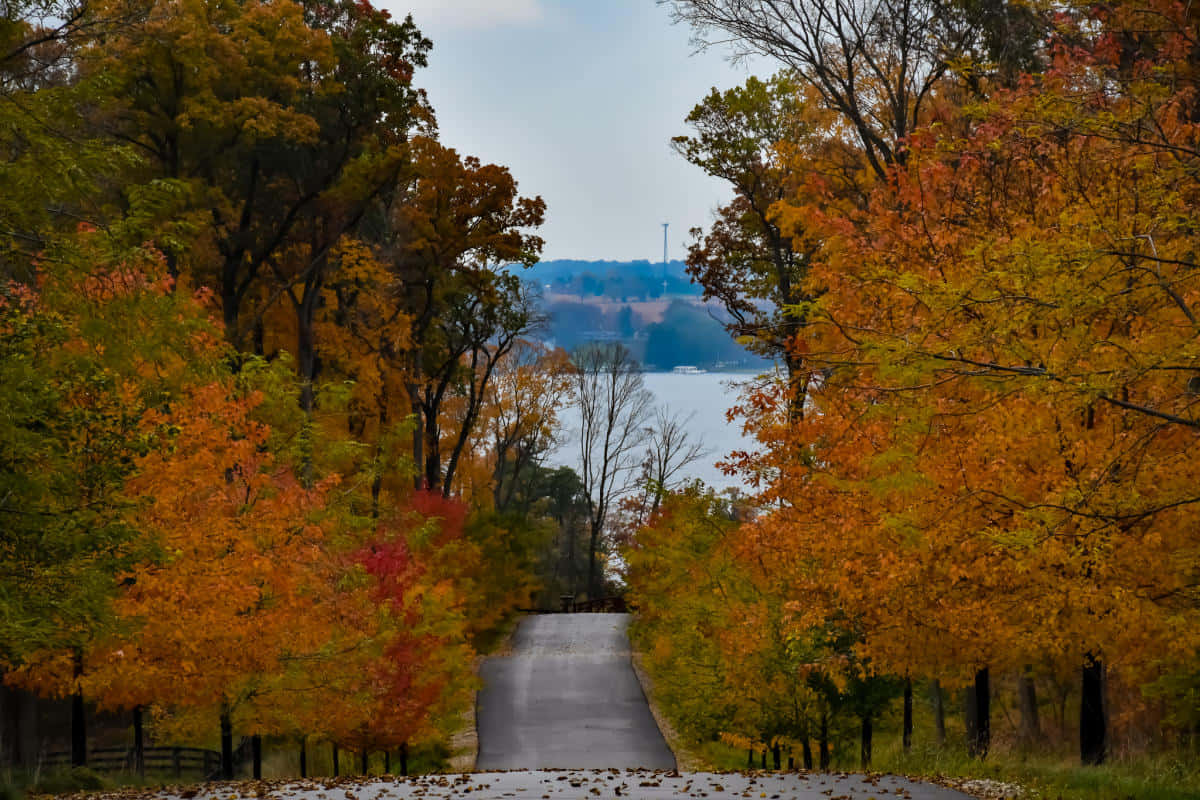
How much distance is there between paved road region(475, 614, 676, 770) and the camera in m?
25.9

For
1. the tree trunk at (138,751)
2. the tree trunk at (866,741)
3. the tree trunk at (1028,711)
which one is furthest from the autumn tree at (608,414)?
the tree trunk at (138,751)

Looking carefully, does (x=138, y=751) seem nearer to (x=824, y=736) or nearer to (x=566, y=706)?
(x=824, y=736)

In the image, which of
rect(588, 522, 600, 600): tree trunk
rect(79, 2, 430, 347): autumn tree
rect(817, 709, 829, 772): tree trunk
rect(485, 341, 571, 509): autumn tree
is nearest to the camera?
rect(817, 709, 829, 772): tree trunk

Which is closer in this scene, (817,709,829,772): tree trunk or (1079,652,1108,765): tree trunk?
(1079,652,1108,765): tree trunk

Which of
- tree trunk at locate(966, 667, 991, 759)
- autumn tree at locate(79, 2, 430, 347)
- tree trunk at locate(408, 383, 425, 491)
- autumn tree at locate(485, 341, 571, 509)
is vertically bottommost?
tree trunk at locate(966, 667, 991, 759)

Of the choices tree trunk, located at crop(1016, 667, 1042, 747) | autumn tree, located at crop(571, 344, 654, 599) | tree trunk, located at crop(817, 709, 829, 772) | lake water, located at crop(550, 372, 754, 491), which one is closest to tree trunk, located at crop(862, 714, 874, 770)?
tree trunk, located at crop(817, 709, 829, 772)

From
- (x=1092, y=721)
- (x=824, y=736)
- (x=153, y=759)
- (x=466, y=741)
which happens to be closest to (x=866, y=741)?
(x=824, y=736)

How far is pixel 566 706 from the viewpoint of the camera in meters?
32.3

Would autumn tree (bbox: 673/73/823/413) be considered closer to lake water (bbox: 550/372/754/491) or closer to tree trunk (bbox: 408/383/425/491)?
tree trunk (bbox: 408/383/425/491)

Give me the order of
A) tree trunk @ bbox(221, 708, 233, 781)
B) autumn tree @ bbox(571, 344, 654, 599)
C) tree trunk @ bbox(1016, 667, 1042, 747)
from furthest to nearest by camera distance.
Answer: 1. autumn tree @ bbox(571, 344, 654, 599)
2. tree trunk @ bbox(1016, 667, 1042, 747)
3. tree trunk @ bbox(221, 708, 233, 781)

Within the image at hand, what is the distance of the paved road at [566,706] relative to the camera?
25.9 m

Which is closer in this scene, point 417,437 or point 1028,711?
point 1028,711

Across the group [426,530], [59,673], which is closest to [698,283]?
[426,530]

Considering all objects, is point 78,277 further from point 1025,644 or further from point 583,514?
point 583,514
